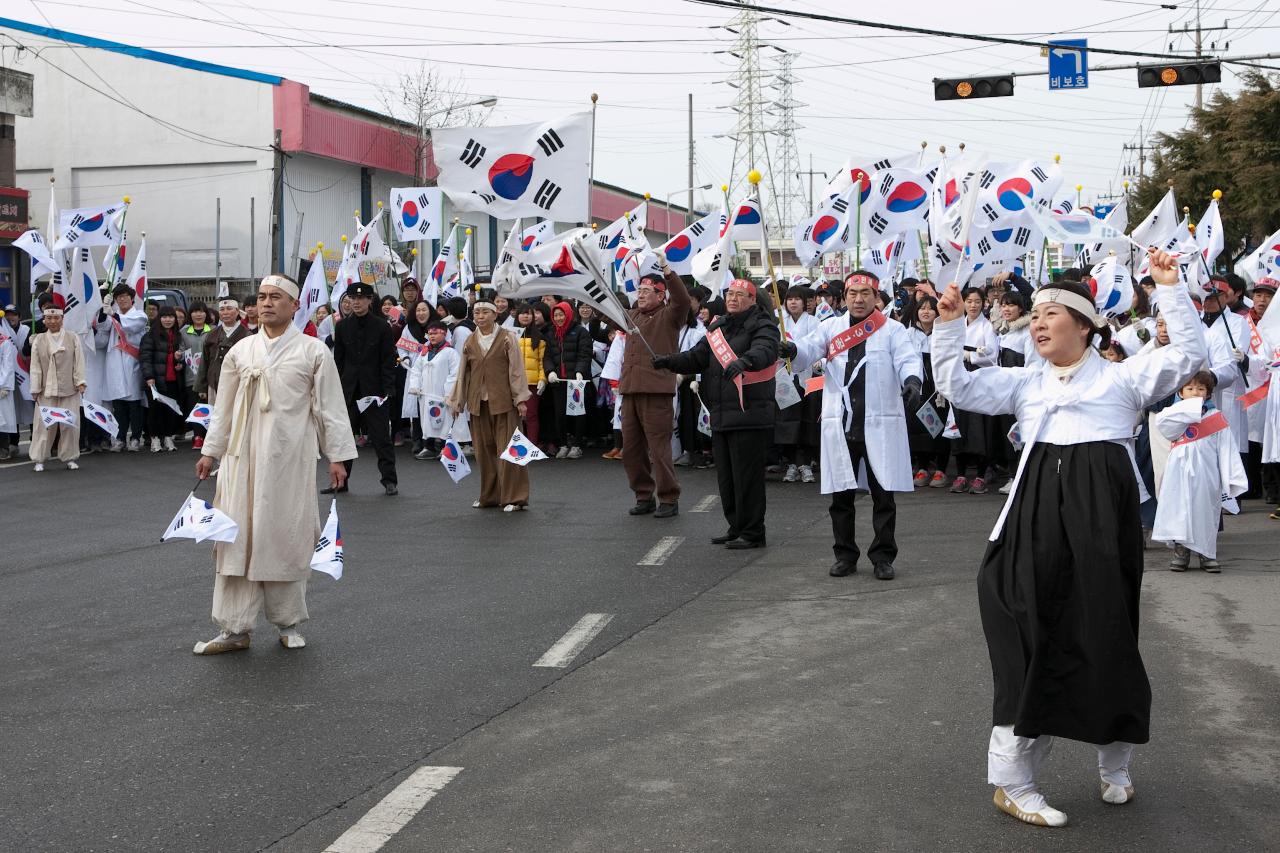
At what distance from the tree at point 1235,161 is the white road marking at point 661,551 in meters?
21.3

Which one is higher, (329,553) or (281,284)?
(281,284)

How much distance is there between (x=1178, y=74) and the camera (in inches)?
975

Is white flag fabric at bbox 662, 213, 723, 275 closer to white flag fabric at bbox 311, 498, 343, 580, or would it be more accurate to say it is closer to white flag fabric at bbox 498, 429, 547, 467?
white flag fabric at bbox 498, 429, 547, 467

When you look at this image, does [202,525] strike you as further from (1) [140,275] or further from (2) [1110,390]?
(1) [140,275]

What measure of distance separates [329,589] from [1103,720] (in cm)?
545

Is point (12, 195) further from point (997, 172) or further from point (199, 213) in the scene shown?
point (997, 172)

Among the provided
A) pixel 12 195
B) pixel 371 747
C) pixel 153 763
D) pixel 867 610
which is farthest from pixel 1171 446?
pixel 12 195

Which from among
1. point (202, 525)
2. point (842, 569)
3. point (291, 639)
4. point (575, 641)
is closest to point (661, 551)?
point (842, 569)

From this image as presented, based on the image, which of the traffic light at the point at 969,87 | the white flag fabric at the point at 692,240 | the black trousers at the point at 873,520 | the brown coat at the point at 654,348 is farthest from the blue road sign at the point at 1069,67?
the black trousers at the point at 873,520

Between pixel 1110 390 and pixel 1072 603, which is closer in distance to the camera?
pixel 1072 603

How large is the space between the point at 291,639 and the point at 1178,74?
70.4ft

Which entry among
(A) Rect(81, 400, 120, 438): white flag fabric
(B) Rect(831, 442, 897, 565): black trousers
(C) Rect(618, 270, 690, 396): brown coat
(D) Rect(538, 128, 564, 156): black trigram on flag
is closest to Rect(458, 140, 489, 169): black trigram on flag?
(D) Rect(538, 128, 564, 156): black trigram on flag

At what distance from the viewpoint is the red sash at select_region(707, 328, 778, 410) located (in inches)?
407

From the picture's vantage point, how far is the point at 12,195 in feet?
103
